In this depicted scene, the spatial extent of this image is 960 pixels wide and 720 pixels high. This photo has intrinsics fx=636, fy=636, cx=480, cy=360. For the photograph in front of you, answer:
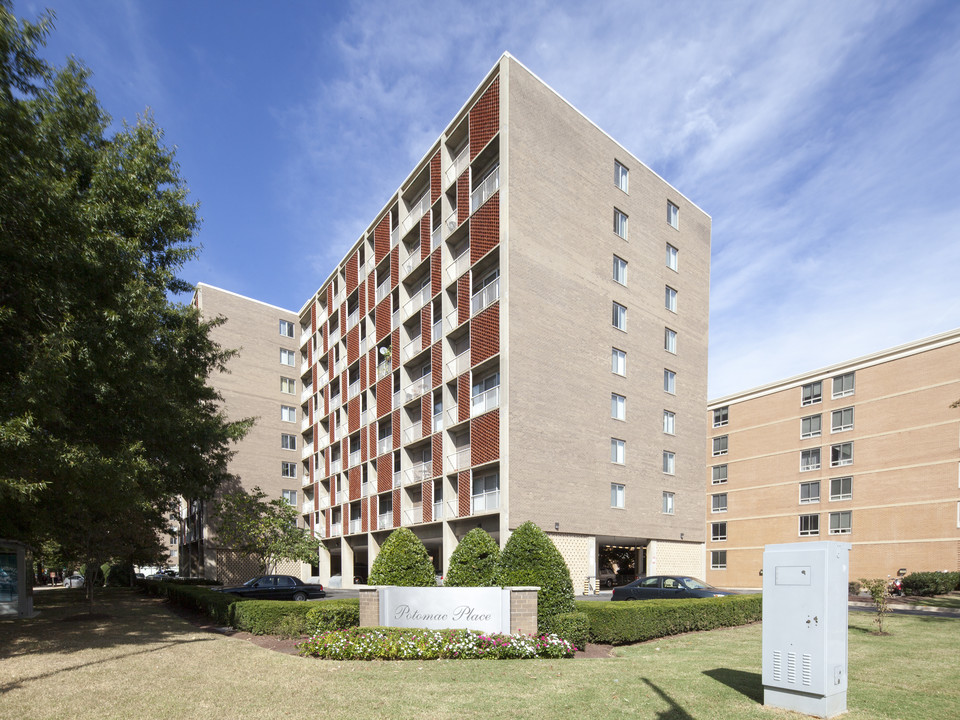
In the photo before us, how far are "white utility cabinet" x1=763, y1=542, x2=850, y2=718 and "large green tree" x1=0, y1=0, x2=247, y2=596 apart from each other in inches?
584

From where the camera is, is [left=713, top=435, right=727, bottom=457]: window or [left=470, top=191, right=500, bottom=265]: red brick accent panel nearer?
[left=470, top=191, right=500, bottom=265]: red brick accent panel

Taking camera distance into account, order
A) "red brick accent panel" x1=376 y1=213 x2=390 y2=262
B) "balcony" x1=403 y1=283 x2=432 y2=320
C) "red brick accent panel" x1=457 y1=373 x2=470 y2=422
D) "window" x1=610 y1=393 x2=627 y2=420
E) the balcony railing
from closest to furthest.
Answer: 1. the balcony railing
2. "red brick accent panel" x1=457 y1=373 x2=470 y2=422
3. "window" x1=610 y1=393 x2=627 y2=420
4. "balcony" x1=403 y1=283 x2=432 y2=320
5. "red brick accent panel" x1=376 y1=213 x2=390 y2=262

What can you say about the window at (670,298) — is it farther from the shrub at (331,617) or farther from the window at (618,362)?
the shrub at (331,617)

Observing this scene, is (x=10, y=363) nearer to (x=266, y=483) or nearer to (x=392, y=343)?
(x=392, y=343)

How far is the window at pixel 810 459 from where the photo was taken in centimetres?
5356

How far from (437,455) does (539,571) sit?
747 inches

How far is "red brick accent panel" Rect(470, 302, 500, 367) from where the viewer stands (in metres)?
30.8

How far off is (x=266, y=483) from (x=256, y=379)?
9.40 metres

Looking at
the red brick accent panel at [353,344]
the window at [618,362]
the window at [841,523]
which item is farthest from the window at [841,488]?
the red brick accent panel at [353,344]

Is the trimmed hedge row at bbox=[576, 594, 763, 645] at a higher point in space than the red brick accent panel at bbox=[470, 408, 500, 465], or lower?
lower

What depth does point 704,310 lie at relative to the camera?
42.4 metres

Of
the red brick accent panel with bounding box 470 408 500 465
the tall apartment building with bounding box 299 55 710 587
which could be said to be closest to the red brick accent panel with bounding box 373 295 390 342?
the tall apartment building with bounding box 299 55 710 587

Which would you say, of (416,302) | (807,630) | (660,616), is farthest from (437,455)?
(807,630)

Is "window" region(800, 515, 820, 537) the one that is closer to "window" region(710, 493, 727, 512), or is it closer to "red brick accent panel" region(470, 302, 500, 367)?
"window" region(710, 493, 727, 512)
